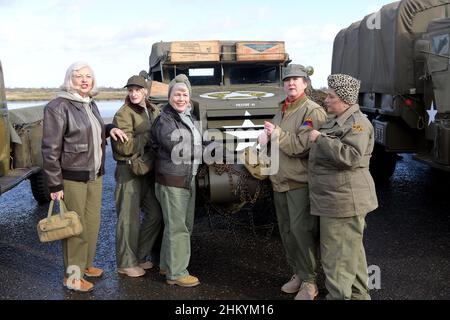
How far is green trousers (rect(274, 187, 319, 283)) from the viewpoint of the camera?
12.8 feet

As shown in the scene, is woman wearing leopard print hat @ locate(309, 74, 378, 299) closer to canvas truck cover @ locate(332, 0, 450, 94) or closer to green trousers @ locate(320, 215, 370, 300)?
green trousers @ locate(320, 215, 370, 300)

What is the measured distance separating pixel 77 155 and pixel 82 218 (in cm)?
53

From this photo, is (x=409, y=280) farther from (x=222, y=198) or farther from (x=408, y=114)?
(x=408, y=114)

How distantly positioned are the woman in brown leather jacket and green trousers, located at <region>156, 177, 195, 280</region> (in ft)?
1.87

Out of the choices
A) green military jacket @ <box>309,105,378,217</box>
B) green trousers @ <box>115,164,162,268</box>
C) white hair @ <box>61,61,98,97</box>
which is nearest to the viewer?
green military jacket @ <box>309,105,378,217</box>

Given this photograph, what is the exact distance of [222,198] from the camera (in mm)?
4938

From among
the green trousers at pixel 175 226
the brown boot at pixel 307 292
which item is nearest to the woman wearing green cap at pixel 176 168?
the green trousers at pixel 175 226

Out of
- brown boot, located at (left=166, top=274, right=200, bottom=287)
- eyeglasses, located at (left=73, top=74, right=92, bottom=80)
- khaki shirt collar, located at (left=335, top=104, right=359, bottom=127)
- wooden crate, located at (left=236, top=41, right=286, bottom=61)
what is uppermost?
wooden crate, located at (left=236, top=41, right=286, bottom=61)

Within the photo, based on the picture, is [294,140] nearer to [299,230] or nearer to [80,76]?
[299,230]

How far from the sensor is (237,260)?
5.00 m

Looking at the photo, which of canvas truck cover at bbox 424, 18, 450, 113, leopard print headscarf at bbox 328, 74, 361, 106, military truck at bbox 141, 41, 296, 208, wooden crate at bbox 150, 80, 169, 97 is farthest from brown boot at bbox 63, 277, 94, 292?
canvas truck cover at bbox 424, 18, 450, 113

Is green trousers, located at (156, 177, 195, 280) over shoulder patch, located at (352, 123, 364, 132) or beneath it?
beneath

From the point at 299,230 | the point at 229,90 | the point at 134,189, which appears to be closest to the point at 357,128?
the point at 299,230
